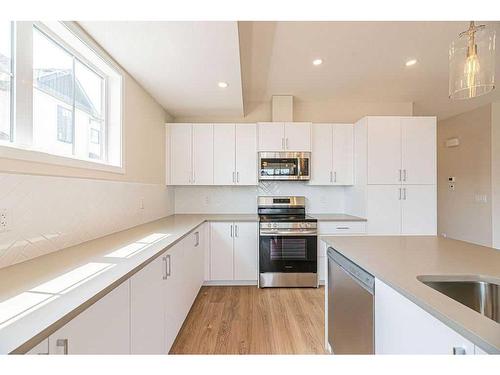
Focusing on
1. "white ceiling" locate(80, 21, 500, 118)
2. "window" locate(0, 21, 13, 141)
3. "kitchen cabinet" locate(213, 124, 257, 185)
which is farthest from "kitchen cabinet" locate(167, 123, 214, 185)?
"window" locate(0, 21, 13, 141)

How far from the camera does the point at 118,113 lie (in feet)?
7.62

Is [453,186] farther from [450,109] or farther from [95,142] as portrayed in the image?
[95,142]

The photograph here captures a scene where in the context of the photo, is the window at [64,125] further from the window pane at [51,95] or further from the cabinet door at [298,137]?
the cabinet door at [298,137]

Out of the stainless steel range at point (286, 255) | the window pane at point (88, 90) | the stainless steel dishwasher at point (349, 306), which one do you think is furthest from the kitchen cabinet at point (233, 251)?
the window pane at point (88, 90)

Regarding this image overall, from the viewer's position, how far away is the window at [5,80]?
1.25 m

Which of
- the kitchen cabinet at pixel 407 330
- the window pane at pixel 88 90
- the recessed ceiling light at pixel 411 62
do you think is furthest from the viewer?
the recessed ceiling light at pixel 411 62

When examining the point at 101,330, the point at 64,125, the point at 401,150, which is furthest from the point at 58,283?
the point at 401,150

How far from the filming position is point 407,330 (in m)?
0.98

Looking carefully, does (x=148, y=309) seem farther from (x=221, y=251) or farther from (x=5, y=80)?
(x=221, y=251)

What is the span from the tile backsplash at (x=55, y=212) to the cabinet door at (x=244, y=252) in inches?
53.2

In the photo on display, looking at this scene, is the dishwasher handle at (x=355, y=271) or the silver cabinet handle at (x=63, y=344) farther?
the dishwasher handle at (x=355, y=271)

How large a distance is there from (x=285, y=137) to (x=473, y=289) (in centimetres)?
275

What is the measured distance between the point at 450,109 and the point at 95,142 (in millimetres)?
5319

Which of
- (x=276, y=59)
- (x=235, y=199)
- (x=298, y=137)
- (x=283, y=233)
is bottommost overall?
(x=283, y=233)
